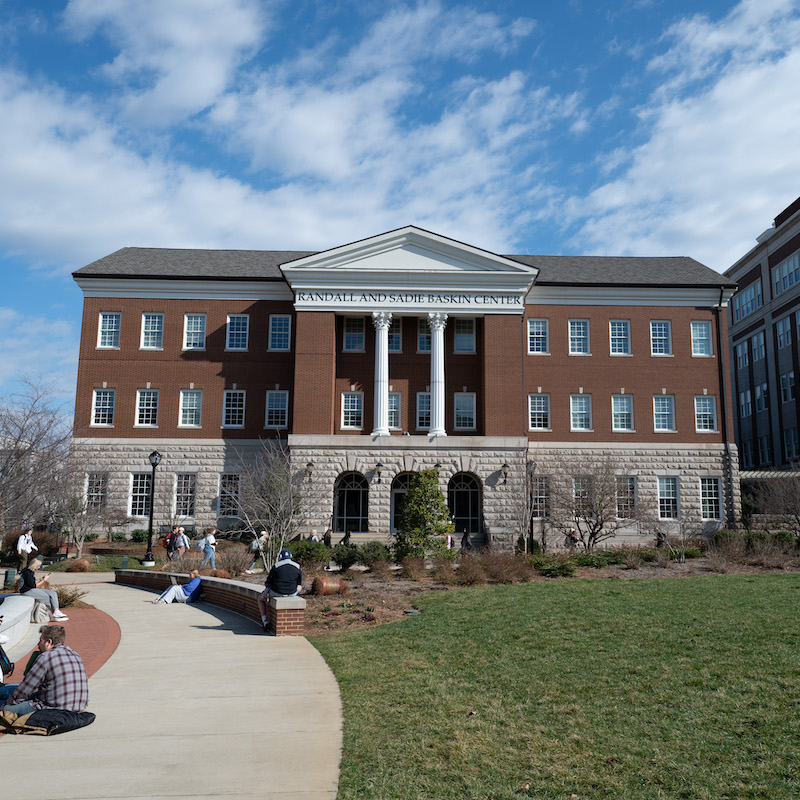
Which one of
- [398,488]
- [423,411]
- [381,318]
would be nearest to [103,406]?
[381,318]

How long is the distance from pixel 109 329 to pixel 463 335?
19987mm

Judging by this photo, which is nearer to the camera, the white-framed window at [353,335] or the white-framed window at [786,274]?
the white-framed window at [353,335]

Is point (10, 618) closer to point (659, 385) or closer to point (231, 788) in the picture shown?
point (231, 788)

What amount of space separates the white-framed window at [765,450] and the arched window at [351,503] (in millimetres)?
35780

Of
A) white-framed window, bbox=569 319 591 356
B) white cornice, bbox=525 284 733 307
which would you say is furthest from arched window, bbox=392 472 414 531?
white cornice, bbox=525 284 733 307

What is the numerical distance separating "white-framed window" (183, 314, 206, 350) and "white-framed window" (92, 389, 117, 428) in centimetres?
488

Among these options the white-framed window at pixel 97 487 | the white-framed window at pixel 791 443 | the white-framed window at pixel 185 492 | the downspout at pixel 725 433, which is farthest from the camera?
the white-framed window at pixel 791 443

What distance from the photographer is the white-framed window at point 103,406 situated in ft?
134

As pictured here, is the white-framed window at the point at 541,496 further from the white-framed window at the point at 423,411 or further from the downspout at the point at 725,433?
the downspout at the point at 725,433

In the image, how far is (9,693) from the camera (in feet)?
28.3

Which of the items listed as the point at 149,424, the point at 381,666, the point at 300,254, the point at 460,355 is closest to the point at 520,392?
the point at 460,355

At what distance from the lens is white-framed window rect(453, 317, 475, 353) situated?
4103cm

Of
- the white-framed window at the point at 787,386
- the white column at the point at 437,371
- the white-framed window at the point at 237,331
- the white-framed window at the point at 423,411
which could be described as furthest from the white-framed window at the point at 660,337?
the white-framed window at the point at 237,331

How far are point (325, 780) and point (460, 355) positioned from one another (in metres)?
35.1
